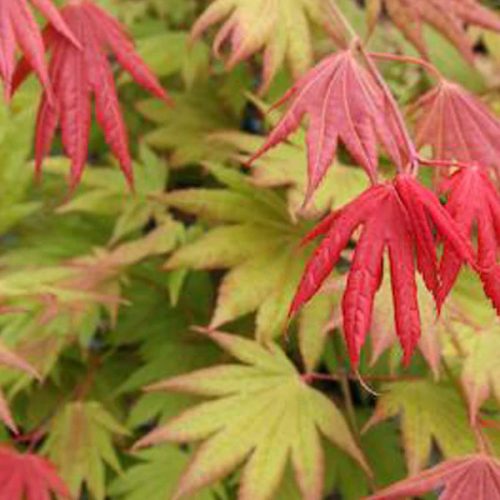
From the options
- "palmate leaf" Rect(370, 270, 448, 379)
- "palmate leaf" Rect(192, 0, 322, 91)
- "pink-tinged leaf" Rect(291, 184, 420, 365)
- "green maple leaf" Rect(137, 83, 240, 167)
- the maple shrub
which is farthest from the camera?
"green maple leaf" Rect(137, 83, 240, 167)

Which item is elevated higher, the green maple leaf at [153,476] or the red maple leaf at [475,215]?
the red maple leaf at [475,215]

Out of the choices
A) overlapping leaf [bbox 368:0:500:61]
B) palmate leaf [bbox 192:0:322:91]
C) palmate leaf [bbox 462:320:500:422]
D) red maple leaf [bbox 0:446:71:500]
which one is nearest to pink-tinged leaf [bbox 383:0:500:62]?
overlapping leaf [bbox 368:0:500:61]

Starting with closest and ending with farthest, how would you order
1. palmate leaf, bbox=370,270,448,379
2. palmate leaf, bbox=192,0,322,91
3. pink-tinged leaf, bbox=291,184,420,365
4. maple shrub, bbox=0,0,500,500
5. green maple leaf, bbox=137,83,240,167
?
pink-tinged leaf, bbox=291,184,420,365
maple shrub, bbox=0,0,500,500
palmate leaf, bbox=370,270,448,379
palmate leaf, bbox=192,0,322,91
green maple leaf, bbox=137,83,240,167

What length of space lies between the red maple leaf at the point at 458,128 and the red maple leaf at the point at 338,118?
121 mm

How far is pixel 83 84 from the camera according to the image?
1166mm

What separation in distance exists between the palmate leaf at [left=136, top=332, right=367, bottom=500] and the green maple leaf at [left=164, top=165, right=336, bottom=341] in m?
0.04

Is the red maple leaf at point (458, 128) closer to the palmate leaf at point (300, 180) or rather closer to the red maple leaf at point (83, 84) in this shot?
the palmate leaf at point (300, 180)

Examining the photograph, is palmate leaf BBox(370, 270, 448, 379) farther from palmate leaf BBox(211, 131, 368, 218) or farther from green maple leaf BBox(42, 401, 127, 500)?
green maple leaf BBox(42, 401, 127, 500)

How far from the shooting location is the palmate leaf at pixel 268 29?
1.28m

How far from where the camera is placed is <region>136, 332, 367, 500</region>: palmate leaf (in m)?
1.17

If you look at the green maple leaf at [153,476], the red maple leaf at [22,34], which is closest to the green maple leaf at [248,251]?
the green maple leaf at [153,476]

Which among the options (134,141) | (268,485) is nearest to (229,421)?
(268,485)

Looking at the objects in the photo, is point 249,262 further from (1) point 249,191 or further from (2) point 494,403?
(2) point 494,403

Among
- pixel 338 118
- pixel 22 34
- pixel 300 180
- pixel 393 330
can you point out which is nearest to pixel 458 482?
pixel 393 330
